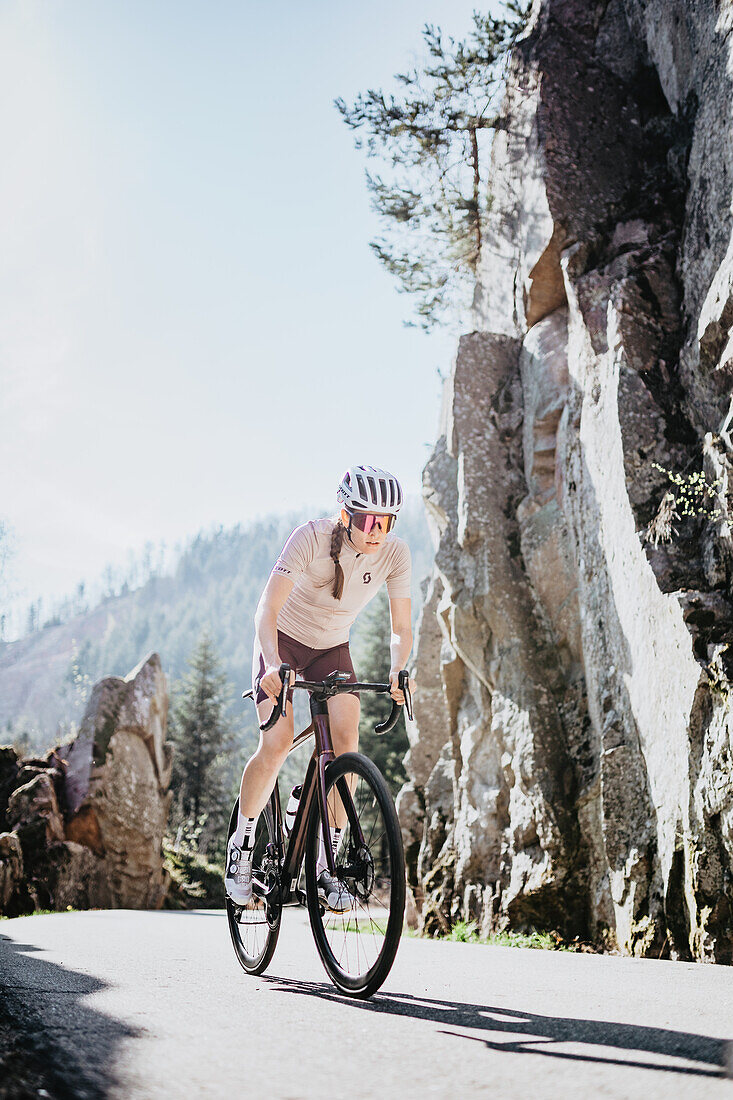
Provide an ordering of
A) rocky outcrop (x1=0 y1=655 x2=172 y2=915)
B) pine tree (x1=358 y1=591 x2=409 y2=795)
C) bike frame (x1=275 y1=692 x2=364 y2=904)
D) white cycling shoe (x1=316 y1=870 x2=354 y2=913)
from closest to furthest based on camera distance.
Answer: white cycling shoe (x1=316 y1=870 x2=354 y2=913), bike frame (x1=275 y1=692 x2=364 y2=904), rocky outcrop (x1=0 y1=655 x2=172 y2=915), pine tree (x1=358 y1=591 x2=409 y2=795)

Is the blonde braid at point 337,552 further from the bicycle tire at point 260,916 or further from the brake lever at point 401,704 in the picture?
the bicycle tire at point 260,916

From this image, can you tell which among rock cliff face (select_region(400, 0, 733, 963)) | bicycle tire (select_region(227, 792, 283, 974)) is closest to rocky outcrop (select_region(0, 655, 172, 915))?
rock cliff face (select_region(400, 0, 733, 963))

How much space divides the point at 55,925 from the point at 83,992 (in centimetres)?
499

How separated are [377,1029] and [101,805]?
14511 mm

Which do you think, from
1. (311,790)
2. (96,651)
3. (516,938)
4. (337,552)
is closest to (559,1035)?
(311,790)

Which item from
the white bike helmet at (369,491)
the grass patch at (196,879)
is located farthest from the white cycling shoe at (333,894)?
the grass patch at (196,879)

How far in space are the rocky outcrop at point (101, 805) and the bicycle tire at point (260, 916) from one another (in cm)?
943

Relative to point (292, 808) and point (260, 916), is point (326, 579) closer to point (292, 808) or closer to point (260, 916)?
point (292, 808)

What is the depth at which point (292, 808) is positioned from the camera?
14.6 ft

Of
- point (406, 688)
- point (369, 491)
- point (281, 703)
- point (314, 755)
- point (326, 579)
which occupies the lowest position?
point (314, 755)

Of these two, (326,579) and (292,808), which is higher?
(326,579)

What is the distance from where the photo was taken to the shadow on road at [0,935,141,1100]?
2.04m

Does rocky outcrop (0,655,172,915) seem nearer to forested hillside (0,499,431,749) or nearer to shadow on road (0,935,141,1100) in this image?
shadow on road (0,935,141,1100)

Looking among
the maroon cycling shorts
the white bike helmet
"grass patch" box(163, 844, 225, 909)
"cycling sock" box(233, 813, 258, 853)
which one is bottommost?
"grass patch" box(163, 844, 225, 909)
